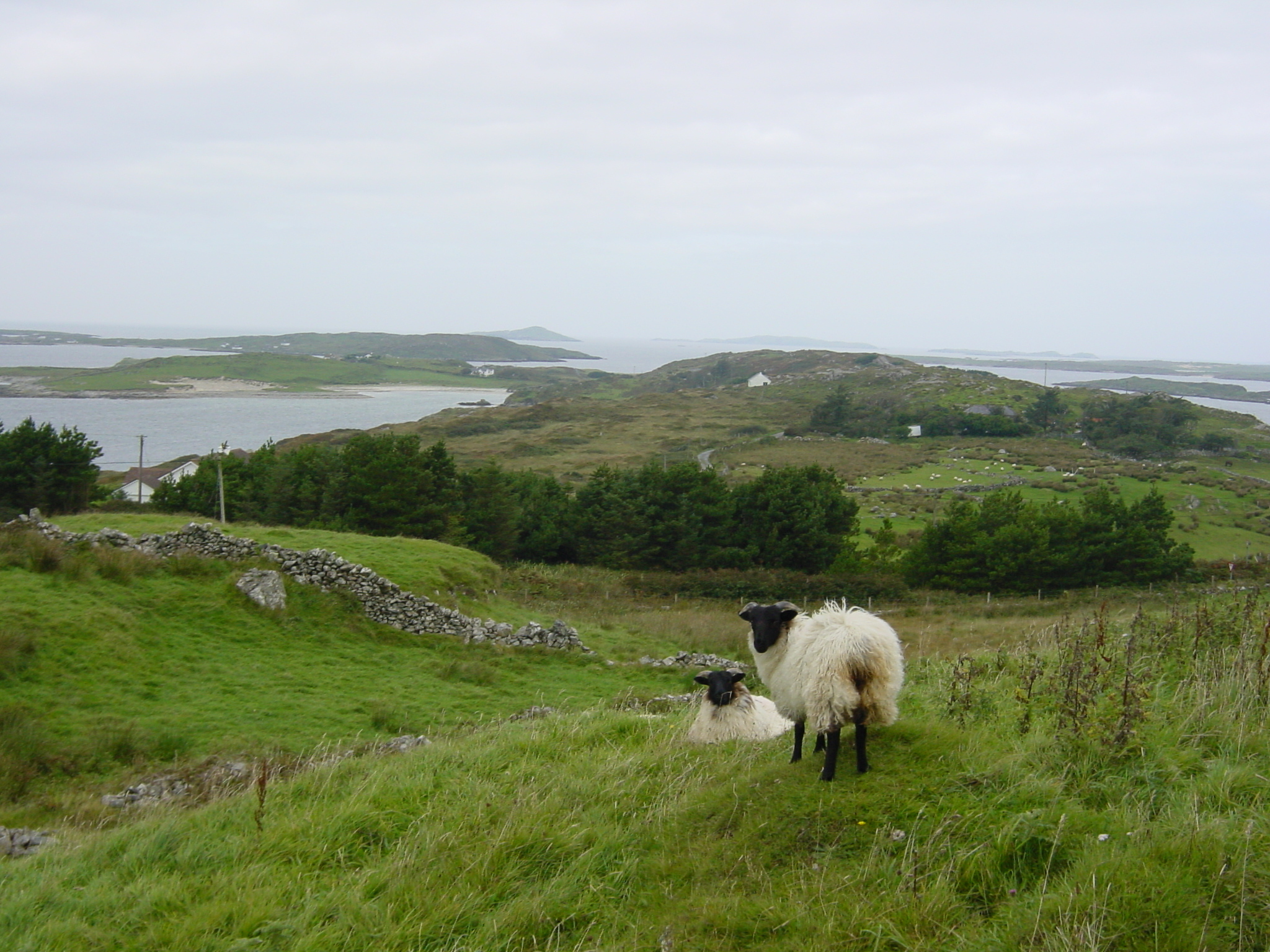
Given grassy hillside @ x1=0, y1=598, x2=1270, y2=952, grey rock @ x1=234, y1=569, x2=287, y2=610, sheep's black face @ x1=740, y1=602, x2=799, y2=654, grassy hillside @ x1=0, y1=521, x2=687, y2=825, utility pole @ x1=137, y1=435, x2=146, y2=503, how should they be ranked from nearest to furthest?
grassy hillside @ x1=0, y1=598, x2=1270, y2=952
sheep's black face @ x1=740, y1=602, x2=799, y2=654
grassy hillside @ x1=0, y1=521, x2=687, y2=825
grey rock @ x1=234, y1=569, x2=287, y2=610
utility pole @ x1=137, y1=435, x2=146, y2=503

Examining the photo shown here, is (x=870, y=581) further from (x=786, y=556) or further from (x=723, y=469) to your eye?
(x=723, y=469)

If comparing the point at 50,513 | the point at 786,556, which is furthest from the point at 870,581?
the point at 50,513

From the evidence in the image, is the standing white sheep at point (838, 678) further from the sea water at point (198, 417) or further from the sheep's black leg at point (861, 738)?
the sea water at point (198, 417)

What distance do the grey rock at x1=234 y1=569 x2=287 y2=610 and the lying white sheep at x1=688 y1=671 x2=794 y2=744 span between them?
48.8 ft

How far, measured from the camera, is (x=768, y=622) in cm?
634

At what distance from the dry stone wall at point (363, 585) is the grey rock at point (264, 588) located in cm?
88

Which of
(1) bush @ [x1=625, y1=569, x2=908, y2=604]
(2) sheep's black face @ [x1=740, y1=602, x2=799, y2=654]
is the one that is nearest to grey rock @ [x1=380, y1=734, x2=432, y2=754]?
(2) sheep's black face @ [x1=740, y1=602, x2=799, y2=654]

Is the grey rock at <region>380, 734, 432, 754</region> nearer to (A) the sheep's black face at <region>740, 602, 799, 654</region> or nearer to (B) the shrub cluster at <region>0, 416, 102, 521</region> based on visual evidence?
(A) the sheep's black face at <region>740, 602, 799, 654</region>

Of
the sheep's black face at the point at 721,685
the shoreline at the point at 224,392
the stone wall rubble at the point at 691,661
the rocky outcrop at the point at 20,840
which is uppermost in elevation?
the shoreline at the point at 224,392

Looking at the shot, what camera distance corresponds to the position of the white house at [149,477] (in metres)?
55.6

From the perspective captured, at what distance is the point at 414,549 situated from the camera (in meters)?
26.2

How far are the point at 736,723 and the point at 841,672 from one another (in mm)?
3186

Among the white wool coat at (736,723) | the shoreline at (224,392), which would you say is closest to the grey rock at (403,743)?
the white wool coat at (736,723)

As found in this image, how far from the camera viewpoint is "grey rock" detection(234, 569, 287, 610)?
64.2 ft
